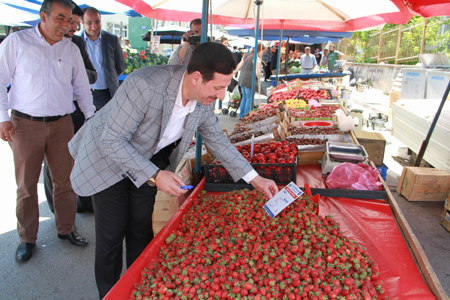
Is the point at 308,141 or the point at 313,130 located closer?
the point at 308,141

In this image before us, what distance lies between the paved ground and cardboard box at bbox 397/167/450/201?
0.09m

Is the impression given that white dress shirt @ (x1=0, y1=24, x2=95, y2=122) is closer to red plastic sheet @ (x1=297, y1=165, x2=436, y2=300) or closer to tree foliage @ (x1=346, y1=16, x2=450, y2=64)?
red plastic sheet @ (x1=297, y1=165, x2=436, y2=300)

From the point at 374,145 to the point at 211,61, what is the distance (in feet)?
10.9

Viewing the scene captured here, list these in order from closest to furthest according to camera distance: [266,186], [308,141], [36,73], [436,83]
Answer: [266,186] → [36,73] → [308,141] → [436,83]

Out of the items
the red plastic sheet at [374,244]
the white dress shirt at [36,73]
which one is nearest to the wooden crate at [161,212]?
the red plastic sheet at [374,244]

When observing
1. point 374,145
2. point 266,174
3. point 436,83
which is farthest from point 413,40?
point 266,174

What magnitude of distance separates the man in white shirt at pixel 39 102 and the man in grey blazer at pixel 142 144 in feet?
2.99

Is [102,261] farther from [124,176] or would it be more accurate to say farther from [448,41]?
[448,41]

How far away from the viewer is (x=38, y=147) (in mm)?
2664

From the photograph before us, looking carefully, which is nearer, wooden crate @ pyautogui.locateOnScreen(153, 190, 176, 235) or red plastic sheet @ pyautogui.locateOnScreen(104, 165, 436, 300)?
red plastic sheet @ pyautogui.locateOnScreen(104, 165, 436, 300)

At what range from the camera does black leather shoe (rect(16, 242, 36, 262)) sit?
278 centimetres

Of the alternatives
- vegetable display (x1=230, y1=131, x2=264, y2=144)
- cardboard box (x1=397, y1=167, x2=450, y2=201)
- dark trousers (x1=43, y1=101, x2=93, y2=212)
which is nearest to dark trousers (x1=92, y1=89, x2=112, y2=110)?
dark trousers (x1=43, y1=101, x2=93, y2=212)

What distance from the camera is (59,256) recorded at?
2898mm

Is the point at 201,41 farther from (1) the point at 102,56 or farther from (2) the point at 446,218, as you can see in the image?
(2) the point at 446,218
